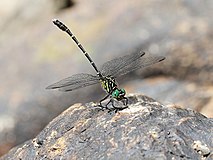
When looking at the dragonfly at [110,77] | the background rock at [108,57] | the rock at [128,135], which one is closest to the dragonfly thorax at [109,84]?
the dragonfly at [110,77]

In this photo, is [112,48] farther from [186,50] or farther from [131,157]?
[131,157]

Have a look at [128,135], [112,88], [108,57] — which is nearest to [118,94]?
[112,88]

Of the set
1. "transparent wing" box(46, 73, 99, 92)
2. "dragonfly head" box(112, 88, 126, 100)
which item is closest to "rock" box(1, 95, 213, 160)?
"dragonfly head" box(112, 88, 126, 100)

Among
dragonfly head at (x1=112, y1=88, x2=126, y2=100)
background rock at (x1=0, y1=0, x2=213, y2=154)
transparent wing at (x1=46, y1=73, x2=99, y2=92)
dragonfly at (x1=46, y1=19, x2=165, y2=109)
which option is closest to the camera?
dragonfly head at (x1=112, y1=88, x2=126, y2=100)

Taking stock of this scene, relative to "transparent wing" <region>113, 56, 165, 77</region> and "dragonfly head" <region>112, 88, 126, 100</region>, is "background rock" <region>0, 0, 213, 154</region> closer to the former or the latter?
"transparent wing" <region>113, 56, 165, 77</region>

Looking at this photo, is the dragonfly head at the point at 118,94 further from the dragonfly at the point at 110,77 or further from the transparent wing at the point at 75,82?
the transparent wing at the point at 75,82

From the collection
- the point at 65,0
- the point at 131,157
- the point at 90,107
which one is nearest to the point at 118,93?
the point at 90,107
